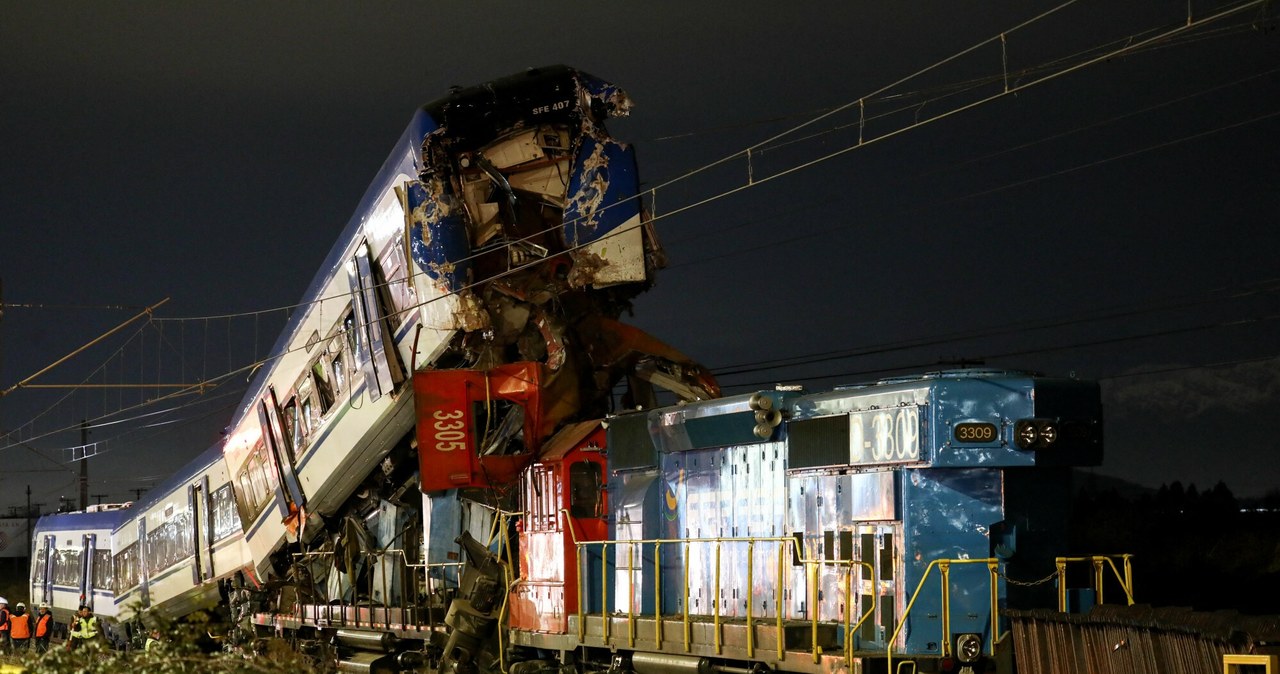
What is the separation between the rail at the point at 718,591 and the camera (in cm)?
1051

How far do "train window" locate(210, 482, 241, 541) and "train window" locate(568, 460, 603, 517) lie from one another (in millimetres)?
8853

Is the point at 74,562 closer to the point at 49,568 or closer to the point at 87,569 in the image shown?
the point at 87,569

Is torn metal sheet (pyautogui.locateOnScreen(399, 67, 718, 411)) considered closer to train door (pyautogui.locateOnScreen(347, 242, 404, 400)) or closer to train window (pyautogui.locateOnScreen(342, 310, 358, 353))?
train door (pyautogui.locateOnScreen(347, 242, 404, 400))

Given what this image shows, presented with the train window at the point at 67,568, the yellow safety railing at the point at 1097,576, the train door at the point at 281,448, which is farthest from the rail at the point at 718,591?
the train window at the point at 67,568

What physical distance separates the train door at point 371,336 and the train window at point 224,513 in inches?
239

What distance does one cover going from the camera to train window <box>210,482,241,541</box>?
21250 millimetres

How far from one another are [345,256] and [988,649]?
33.0 ft

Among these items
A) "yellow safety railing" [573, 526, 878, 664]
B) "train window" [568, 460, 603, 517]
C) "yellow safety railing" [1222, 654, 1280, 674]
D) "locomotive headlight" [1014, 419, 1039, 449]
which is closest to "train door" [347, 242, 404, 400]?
"train window" [568, 460, 603, 517]

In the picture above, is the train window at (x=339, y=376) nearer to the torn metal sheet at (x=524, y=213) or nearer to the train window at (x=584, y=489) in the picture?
the torn metal sheet at (x=524, y=213)

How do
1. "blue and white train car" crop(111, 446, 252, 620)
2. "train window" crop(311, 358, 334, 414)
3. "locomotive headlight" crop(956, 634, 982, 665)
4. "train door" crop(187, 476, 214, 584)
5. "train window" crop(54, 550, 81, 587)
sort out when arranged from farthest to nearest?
"train window" crop(54, 550, 81, 587) → "train door" crop(187, 476, 214, 584) → "blue and white train car" crop(111, 446, 252, 620) → "train window" crop(311, 358, 334, 414) → "locomotive headlight" crop(956, 634, 982, 665)

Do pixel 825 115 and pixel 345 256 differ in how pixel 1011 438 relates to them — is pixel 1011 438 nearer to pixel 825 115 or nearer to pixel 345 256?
pixel 825 115

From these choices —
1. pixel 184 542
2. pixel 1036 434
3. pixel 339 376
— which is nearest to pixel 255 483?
pixel 339 376

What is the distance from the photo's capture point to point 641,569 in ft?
43.8

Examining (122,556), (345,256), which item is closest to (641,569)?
(345,256)
